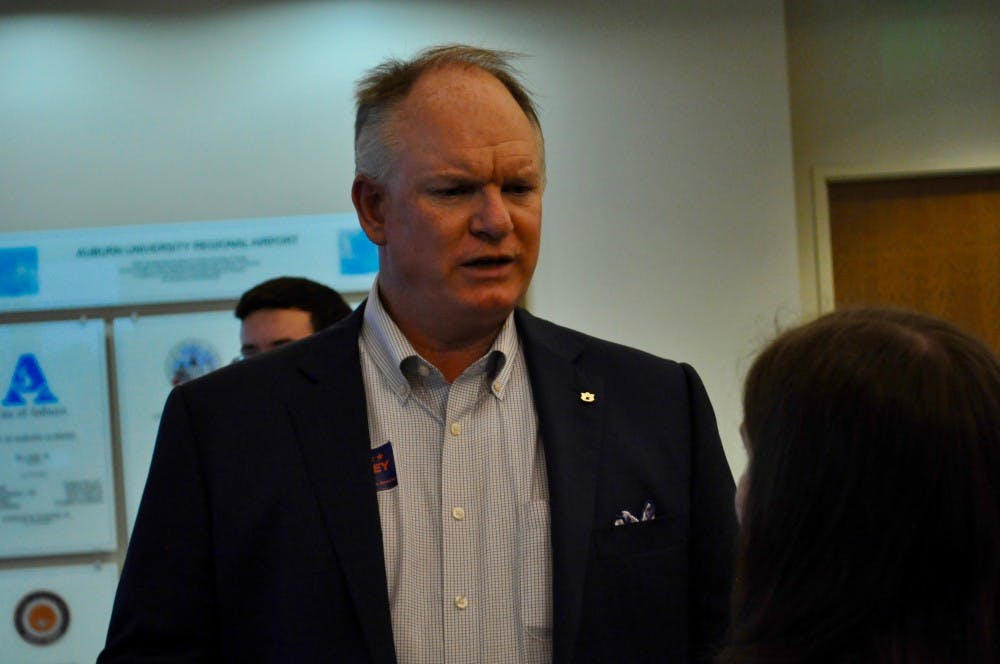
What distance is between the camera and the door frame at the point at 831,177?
16.2 ft

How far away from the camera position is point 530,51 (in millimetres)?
4445

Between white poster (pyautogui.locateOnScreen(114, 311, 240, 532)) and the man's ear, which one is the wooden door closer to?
white poster (pyautogui.locateOnScreen(114, 311, 240, 532))

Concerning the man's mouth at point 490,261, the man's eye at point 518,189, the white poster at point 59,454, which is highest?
the man's eye at point 518,189

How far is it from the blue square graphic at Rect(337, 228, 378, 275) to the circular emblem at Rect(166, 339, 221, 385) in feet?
1.96

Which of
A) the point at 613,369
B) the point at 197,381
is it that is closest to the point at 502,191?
the point at 613,369

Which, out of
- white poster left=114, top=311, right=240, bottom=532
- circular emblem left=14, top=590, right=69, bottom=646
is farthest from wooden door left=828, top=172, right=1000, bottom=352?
circular emblem left=14, top=590, right=69, bottom=646

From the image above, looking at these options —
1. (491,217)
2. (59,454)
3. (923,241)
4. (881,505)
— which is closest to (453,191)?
(491,217)

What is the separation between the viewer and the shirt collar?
65.9 inches

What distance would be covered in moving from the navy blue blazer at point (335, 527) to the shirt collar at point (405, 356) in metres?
0.04

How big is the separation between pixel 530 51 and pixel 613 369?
2.93 m

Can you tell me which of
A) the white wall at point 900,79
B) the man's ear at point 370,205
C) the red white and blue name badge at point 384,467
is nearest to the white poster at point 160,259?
the white wall at point 900,79

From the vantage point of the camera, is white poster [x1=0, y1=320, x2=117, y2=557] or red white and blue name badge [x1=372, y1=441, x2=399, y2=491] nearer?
red white and blue name badge [x1=372, y1=441, x2=399, y2=491]

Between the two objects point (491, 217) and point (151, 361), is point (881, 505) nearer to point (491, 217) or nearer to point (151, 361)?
point (491, 217)

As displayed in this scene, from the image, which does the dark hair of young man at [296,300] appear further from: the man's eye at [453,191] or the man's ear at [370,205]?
the man's eye at [453,191]
